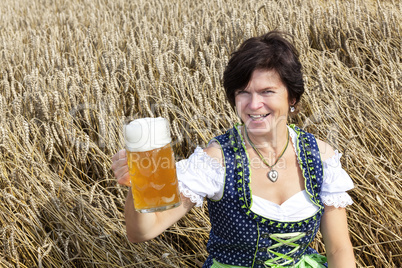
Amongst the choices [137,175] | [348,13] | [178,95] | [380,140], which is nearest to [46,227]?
[178,95]

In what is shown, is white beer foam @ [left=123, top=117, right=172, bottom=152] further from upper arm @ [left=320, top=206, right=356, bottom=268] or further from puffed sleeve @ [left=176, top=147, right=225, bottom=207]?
upper arm @ [left=320, top=206, right=356, bottom=268]

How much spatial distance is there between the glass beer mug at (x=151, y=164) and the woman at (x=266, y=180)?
19 cm

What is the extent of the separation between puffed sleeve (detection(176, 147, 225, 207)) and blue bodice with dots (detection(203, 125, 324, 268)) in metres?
0.03

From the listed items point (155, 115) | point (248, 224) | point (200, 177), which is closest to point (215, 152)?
point (200, 177)

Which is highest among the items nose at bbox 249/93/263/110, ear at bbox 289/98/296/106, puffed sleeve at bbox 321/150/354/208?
nose at bbox 249/93/263/110

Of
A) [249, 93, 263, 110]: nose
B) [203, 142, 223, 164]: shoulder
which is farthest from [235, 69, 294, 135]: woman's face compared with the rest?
[203, 142, 223, 164]: shoulder

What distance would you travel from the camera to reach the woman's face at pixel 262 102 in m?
A: 1.43

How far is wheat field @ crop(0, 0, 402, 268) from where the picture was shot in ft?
6.59

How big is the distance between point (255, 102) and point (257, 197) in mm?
266

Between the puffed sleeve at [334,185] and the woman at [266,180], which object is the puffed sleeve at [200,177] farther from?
the puffed sleeve at [334,185]

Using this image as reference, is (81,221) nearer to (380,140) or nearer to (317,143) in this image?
(317,143)

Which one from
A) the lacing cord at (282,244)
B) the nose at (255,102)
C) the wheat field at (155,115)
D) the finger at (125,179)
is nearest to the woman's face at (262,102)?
the nose at (255,102)

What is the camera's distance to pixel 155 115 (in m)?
2.64

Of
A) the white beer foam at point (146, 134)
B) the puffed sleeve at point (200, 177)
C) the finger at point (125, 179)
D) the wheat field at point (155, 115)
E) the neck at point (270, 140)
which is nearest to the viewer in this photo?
the white beer foam at point (146, 134)
